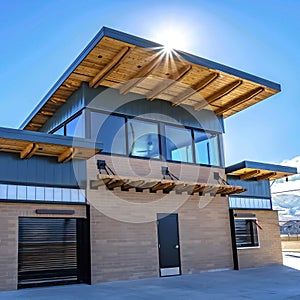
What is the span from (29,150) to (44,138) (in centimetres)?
48

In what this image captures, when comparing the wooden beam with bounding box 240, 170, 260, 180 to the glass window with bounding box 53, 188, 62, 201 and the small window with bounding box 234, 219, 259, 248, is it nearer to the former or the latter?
the small window with bounding box 234, 219, 259, 248

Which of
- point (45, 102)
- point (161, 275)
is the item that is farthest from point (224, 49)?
point (161, 275)

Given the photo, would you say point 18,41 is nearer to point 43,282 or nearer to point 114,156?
point 114,156

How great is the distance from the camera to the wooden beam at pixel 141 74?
9.96m

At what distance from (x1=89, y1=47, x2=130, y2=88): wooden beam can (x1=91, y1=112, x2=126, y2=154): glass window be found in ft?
2.65

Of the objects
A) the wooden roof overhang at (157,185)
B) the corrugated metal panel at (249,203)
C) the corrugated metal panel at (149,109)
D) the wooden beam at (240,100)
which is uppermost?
the wooden beam at (240,100)

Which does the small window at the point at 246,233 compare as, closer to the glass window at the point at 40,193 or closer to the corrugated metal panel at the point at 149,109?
the corrugated metal panel at the point at 149,109

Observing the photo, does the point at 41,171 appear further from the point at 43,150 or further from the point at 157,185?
the point at 157,185

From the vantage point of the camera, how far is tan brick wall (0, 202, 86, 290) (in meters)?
8.85

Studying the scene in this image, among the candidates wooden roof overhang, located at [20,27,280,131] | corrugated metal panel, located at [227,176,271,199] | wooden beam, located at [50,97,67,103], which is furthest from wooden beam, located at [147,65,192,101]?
corrugated metal panel, located at [227,176,271,199]

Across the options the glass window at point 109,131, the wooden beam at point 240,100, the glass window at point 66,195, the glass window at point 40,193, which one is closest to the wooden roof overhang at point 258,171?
the wooden beam at point 240,100

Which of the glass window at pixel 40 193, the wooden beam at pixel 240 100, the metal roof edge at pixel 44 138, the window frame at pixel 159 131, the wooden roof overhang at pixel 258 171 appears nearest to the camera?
the metal roof edge at pixel 44 138

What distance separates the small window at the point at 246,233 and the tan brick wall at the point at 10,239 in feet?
21.6

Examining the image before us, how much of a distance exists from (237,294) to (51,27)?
7877 millimetres
